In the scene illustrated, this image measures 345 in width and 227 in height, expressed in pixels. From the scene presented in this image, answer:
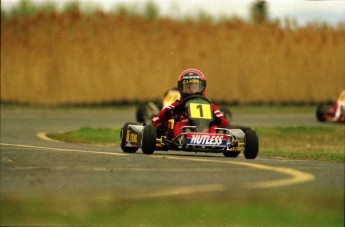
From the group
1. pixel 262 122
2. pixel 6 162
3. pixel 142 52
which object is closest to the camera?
pixel 6 162

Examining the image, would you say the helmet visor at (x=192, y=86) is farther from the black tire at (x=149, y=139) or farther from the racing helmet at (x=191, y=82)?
the black tire at (x=149, y=139)

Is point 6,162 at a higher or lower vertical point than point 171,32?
lower

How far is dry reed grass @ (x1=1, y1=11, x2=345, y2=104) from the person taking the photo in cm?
3747

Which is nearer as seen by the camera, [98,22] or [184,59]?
[184,59]

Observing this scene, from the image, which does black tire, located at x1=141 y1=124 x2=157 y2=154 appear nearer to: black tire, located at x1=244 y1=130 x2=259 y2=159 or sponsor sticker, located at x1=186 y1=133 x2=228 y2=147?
sponsor sticker, located at x1=186 y1=133 x2=228 y2=147

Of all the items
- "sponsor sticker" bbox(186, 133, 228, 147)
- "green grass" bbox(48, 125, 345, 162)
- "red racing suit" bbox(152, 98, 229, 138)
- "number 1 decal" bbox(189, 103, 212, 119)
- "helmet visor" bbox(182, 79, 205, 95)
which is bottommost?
"green grass" bbox(48, 125, 345, 162)

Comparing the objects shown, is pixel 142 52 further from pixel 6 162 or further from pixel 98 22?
pixel 6 162

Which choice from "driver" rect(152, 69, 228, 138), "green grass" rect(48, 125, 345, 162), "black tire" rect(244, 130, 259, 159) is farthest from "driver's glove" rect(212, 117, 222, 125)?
"green grass" rect(48, 125, 345, 162)

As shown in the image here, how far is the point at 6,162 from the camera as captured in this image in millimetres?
19094

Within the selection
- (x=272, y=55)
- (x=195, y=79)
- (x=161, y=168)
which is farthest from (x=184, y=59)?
(x=195, y=79)

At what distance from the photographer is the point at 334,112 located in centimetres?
3338

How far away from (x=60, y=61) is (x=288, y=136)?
15.2 metres

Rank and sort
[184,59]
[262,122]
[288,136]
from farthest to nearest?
[184,59] → [262,122] → [288,136]

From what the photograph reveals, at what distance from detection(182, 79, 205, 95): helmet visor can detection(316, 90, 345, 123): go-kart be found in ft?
60.7
